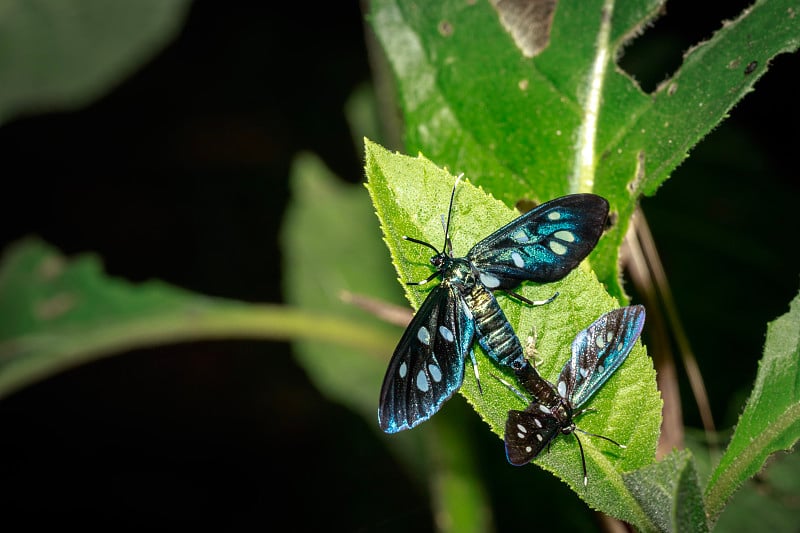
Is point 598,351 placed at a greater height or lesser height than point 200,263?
greater

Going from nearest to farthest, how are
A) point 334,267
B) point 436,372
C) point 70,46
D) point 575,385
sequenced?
point 575,385
point 436,372
point 70,46
point 334,267

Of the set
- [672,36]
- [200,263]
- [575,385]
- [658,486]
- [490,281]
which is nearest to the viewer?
[658,486]

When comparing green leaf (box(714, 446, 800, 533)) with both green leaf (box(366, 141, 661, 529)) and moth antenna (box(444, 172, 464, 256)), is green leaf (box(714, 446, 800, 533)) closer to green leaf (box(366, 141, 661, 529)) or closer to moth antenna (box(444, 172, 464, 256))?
green leaf (box(366, 141, 661, 529))

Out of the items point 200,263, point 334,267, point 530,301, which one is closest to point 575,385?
point 530,301

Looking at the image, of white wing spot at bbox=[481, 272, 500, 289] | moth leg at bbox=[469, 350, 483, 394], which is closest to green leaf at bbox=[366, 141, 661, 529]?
moth leg at bbox=[469, 350, 483, 394]

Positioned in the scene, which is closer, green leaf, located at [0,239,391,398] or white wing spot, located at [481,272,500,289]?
white wing spot, located at [481,272,500,289]

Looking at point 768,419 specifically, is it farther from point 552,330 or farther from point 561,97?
point 561,97
